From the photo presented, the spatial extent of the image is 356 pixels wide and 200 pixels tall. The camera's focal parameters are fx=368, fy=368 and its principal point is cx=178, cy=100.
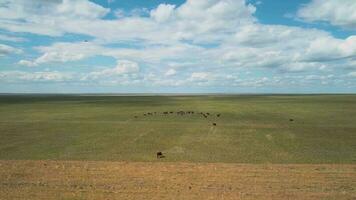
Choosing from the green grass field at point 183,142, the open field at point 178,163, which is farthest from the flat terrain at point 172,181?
the green grass field at point 183,142

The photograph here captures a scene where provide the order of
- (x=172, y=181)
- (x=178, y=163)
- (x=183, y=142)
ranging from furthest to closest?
1. (x=183, y=142)
2. (x=178, y=163)
3. (x=172, y=181)

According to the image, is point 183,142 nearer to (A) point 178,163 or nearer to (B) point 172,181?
(A) point 178,163

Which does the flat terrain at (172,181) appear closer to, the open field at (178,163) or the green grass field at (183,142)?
the open field at (178,163)

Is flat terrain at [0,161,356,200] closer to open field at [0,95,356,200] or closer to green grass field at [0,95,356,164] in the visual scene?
open field at [0,95,356,200]

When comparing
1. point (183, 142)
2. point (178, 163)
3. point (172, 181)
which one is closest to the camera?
point (172, 181)

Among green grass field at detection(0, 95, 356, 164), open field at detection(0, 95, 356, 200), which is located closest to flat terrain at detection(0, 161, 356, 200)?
open field at detection(0, 95, 356, 200)

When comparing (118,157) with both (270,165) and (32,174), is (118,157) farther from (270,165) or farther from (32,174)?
(270,165)

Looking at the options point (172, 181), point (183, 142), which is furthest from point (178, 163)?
point (183, 142)

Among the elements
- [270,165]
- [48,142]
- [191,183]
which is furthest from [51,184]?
Answer: [48,142]
